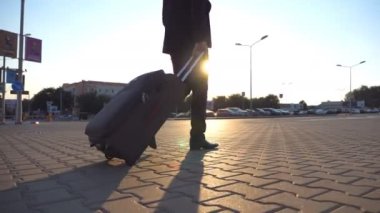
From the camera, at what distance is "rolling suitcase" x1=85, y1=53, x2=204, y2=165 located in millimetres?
4016

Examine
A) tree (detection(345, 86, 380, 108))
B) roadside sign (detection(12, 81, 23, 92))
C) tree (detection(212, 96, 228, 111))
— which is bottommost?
roadside sign (detection(12, 81, 23, 92))

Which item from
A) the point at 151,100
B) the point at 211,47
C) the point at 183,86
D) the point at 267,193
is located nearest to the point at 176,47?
the point at 211,47

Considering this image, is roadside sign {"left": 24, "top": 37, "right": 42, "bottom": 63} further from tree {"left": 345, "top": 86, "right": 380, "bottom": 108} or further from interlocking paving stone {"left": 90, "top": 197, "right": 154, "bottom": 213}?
tree {"left": 345, "top": 86, "right": 380, "bottom": 108}

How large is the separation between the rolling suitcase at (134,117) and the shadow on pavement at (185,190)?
53 centimetres

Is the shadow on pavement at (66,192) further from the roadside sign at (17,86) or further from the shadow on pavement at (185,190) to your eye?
the roadside sign at (17,86)

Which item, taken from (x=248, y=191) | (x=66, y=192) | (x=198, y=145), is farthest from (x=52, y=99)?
(x=248, y=191)

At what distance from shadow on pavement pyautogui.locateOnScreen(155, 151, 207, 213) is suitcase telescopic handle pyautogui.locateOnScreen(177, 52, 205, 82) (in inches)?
42.9

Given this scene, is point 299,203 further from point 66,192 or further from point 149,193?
point 66,192

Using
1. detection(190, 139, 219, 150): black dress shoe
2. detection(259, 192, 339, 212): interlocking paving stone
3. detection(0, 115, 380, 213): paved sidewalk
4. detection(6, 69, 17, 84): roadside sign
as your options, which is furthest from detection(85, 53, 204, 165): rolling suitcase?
detection(6, 69, 17, 84): roadside sign

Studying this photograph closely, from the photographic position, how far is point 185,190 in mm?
3119

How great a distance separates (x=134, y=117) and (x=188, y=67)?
1.50 m

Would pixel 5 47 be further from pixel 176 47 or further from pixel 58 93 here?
pixel 58 93

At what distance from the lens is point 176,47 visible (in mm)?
5781

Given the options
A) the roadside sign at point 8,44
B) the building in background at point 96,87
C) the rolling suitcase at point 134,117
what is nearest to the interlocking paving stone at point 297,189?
the rolling suitcase at point 134,117
